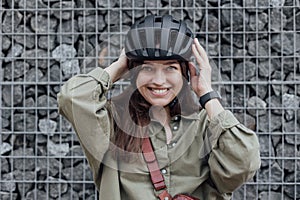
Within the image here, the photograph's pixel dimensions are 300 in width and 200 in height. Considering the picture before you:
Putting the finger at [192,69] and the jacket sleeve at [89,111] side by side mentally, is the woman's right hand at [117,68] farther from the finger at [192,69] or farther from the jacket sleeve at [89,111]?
the finger at [192,69]

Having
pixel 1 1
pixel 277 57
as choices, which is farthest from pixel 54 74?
pixel 277 57

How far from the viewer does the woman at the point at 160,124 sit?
2395 millimetres

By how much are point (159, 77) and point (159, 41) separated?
135 millimetres

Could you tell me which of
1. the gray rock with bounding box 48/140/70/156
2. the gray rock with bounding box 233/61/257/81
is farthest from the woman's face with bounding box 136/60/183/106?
the gray rock with bounding box 48/140/70/156

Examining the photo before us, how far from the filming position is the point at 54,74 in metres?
4.11

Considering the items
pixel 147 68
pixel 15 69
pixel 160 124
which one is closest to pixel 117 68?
pixel 147 68

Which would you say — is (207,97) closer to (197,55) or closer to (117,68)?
(197,55)

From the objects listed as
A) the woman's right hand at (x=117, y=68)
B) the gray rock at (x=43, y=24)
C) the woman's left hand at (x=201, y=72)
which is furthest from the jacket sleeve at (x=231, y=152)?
the gray rock at (x=43, y=24)

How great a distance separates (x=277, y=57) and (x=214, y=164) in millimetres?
1733

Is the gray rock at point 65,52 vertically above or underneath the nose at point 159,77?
underneath

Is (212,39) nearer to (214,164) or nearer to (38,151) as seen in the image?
(38,151)

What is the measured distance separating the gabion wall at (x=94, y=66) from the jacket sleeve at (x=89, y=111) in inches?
56.3

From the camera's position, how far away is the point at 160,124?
8.32 feet

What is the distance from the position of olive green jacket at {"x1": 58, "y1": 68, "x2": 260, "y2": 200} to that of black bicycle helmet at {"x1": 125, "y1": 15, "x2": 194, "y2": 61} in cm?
17
